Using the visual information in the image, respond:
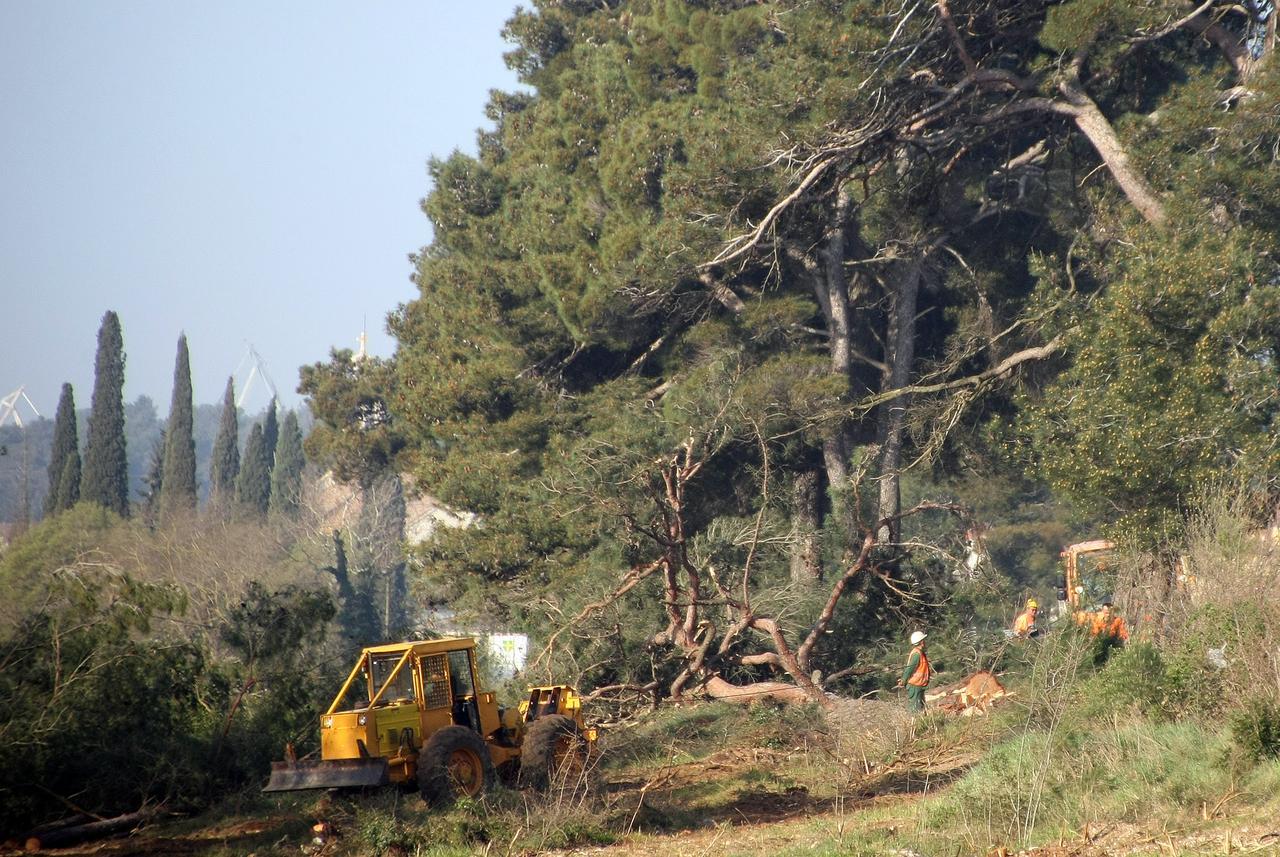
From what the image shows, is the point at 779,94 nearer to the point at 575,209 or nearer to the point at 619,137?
the point at 619,137

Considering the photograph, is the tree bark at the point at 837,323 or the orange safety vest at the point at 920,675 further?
the tree bark at the point at 837,323

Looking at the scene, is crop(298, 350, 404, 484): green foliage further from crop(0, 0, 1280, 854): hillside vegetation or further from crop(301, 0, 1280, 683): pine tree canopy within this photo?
crop(301, 0, 1280, 683): pine tree canopy

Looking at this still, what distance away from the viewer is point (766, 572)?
22.5 metres

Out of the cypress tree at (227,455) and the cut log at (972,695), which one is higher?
the cypress tree at (227,455)

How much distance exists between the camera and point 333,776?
38.4 feet

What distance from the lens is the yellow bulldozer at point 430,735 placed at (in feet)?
38.9

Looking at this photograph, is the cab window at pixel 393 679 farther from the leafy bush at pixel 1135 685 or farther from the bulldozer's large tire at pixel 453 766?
the leafy bush at pixel 1135 685

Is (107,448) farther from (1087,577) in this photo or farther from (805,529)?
(1087,577)

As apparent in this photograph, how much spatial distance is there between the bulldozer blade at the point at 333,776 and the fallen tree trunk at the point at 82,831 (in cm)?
119

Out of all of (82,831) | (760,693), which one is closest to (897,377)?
(760,693)

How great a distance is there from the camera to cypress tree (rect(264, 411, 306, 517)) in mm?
65562

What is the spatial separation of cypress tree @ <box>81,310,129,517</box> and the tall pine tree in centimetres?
200

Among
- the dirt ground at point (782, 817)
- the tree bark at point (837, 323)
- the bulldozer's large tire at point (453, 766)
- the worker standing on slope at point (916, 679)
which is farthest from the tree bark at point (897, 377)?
the bulldozer's large tire at point (453, 766)

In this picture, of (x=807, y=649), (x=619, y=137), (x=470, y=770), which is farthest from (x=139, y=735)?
(x=619, y=137)
